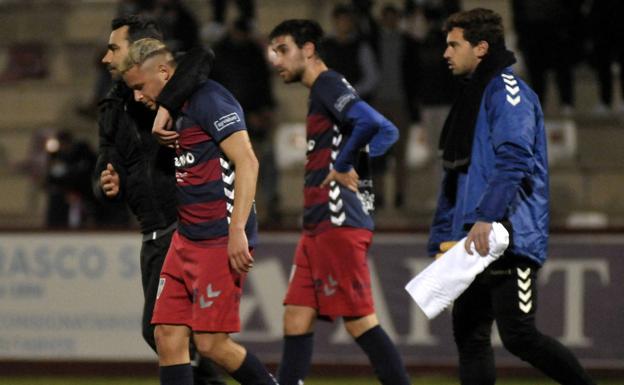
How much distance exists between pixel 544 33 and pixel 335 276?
19.7ft

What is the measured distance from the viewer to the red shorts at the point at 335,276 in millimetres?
7203

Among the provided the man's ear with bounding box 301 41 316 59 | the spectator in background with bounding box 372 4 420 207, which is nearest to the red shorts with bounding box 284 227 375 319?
the man's ear with bounding box 301 41 316 59

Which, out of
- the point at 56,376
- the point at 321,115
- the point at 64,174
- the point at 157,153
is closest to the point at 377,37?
the point at 64,174

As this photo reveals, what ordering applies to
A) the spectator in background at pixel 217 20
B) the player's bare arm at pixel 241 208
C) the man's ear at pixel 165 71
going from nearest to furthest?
1. the player's bare arm at pixel 241 208
2. the man's ear at pixel 165 71
3. the spectator in background at pixel 217 20

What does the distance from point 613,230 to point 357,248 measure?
3.16m

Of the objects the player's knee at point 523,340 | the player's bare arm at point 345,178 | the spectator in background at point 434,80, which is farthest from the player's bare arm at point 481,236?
the spectator in background at point 434,80

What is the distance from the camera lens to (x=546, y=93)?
13.1 metres

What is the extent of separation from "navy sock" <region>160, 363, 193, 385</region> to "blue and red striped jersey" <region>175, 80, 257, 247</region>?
59 cm

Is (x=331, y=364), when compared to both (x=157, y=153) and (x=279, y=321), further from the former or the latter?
(x=157, y=153)

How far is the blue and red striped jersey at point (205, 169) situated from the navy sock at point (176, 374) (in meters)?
0.59

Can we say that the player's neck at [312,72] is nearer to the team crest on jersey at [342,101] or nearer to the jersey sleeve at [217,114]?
the team crest on jersey at [342,101]

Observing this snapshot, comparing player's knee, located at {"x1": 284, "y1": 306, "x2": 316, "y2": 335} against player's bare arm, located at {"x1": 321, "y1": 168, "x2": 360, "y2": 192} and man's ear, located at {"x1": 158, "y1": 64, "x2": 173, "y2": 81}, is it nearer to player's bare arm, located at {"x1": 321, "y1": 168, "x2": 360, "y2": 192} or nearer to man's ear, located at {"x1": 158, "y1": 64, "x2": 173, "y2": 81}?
player's bare arm, located at {"x1": 321, "y1": 168, "x2": 360, "y2": 192}

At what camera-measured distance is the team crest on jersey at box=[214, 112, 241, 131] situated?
5914mm

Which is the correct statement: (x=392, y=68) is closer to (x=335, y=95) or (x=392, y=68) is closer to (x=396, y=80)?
(x=396, y=80)
